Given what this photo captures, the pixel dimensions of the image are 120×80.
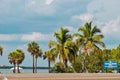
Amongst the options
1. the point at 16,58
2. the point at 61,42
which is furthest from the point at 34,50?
the point at 61,42

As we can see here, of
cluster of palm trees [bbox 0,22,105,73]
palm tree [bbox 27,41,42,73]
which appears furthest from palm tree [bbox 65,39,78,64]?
palm tree [bbox 27,41,42,73]

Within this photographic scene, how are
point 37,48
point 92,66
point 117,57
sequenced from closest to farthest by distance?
point 92,66 < point 117,57 < point 37,48

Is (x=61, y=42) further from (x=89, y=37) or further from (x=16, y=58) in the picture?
(x=16, y=58)

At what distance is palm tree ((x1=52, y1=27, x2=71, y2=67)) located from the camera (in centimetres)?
8275

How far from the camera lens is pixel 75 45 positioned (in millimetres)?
83625

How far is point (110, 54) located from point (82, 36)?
44957mm

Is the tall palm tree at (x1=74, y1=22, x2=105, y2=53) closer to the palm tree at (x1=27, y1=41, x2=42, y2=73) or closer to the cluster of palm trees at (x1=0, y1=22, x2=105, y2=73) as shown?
the cluster of palm trees at (x1=0, y1=22, x2=105, y2=73)

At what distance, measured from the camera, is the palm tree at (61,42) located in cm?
8275

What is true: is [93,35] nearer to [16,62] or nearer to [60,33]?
[60,33]

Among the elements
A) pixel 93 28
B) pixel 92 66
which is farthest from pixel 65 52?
pixel 92 66

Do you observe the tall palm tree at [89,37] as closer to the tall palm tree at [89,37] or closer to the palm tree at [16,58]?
the tall palm tree at [89,37]

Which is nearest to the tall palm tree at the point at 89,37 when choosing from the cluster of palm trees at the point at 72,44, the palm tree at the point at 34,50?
the cluster of palm trees at the point at 72,44

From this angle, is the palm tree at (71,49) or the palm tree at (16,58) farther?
the palm tree at (16,58)

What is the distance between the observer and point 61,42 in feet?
284
